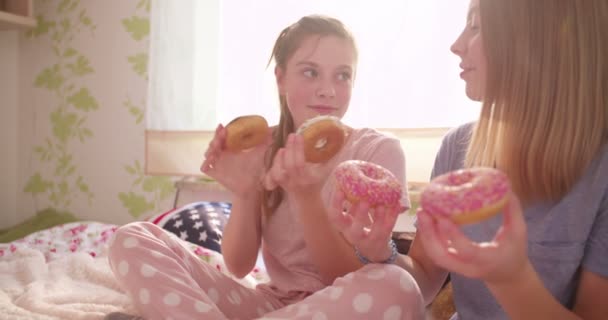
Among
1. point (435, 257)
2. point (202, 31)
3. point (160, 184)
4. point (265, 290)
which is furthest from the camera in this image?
point (160, 184)

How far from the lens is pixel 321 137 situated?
938 millimetres

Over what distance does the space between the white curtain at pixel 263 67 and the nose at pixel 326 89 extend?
0.67m

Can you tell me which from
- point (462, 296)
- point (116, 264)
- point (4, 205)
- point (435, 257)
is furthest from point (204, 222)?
point (4, 205)

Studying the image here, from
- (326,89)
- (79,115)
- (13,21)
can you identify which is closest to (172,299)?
(326,89)

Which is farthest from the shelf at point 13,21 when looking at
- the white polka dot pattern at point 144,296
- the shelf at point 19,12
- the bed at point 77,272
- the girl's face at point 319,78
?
the white polka dot pattern at point 144,296

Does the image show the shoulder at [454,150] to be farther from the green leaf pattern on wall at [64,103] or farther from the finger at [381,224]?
the green leaf pattern on wall at [64,103]

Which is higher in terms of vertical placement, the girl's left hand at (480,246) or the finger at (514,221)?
the finger at (514,221)

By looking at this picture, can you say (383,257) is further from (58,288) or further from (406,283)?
(58,288)

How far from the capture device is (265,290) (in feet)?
3.89

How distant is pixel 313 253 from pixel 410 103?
50.4 inches

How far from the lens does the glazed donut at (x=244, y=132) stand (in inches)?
40.8

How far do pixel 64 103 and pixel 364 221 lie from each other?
2785mm

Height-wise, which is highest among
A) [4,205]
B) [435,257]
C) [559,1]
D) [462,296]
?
[559,1]

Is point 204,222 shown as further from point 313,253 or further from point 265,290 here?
point 313,253
